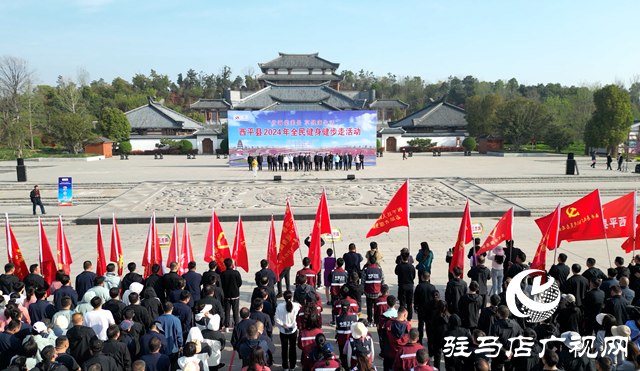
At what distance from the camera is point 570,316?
5492mm

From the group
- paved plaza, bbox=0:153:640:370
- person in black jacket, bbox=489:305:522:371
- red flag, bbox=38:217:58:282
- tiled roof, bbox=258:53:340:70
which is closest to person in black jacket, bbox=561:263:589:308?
person in black jacket, bbox=489:305:522:371

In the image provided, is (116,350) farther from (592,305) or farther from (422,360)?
(592,305)

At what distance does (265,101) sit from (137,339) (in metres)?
51.5

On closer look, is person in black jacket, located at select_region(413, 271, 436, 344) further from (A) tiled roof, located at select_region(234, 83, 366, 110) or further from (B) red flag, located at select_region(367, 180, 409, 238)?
(A) tiled roof, located at select_region(234, 83, 366, 110)

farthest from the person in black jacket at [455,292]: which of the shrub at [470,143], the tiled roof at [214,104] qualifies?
the tiled roof at [214,104]

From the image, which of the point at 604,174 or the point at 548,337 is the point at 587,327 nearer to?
the point at 548,337

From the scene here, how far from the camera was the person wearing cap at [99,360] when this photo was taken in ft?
13.9

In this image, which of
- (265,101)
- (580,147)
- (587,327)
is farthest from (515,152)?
(587,327)

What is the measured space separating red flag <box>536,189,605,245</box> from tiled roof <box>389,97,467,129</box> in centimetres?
5171

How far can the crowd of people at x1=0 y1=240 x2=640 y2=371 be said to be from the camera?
14.4 ft

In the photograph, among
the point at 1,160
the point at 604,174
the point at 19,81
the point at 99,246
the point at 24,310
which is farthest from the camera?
the point at 19,81

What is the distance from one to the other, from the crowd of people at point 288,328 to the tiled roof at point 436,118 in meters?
53.1

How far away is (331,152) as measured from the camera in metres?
32.7

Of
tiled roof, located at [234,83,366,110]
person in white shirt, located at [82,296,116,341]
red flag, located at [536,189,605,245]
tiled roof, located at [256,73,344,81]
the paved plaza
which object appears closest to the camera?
person in white shirt, located at [82,296,116,341]
